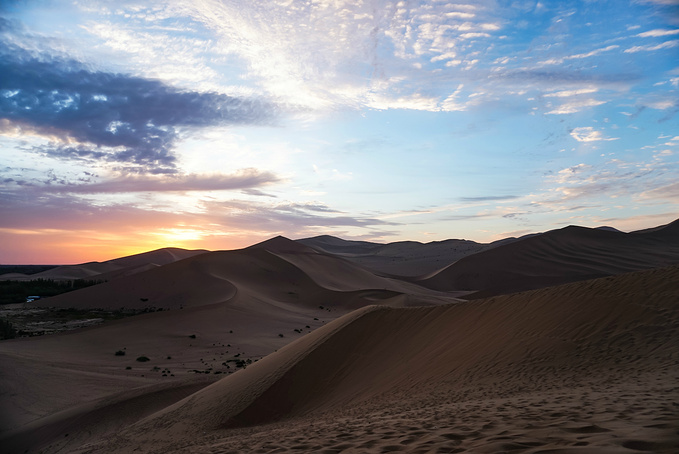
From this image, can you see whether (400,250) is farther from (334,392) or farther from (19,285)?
(334,392)

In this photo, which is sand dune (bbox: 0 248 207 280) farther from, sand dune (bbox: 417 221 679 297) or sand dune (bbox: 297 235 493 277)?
sand dune (bbox: 417 221 679 297)

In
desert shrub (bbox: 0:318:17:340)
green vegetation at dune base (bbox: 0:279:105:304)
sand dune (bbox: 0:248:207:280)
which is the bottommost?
desert shrub (bbox: 0:318:17:340)

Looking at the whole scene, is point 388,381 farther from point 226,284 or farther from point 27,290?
point 27,290

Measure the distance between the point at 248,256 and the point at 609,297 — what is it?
48353 mm

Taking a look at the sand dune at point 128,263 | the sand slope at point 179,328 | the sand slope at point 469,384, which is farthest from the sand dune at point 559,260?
the sand dune at point 128,263

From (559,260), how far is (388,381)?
49.9 metres

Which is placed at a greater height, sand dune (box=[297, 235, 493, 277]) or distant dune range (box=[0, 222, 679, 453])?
sand dune (box=[297, 235, 493, 277])

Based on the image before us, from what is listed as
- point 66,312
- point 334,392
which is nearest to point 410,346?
point 334,392

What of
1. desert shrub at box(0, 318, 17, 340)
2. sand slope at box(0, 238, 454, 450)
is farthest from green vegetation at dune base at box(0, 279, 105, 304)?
desert shrub at box(0, 318, 17, 340)

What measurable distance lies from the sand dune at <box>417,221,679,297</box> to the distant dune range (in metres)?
32.3

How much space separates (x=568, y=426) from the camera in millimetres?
4660

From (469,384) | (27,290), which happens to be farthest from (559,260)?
(27,290)

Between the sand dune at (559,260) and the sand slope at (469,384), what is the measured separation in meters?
32.9

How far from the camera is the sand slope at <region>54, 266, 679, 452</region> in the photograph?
16.0 feet
